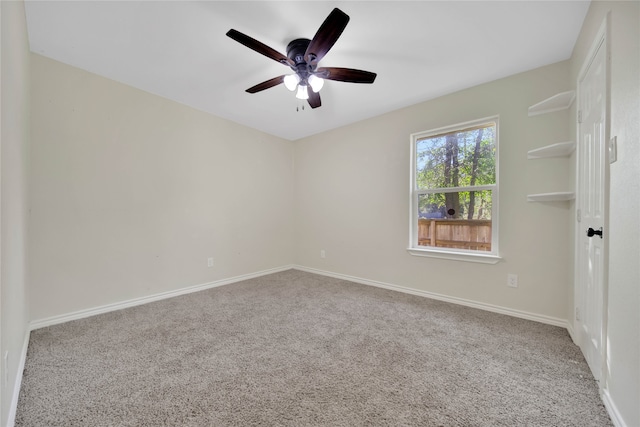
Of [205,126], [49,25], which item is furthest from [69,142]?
[205,126]

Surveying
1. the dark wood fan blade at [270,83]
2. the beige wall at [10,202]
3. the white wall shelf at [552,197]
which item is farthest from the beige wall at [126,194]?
the white wall shelf at [552,197]

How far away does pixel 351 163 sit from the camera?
12.4 feet

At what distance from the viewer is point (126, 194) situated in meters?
2.67

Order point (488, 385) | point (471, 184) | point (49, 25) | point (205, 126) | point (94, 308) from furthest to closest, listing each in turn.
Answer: point (205, 126) → point (471, 184) → point (94, 308) → point (49, 25) → point (488, 385)

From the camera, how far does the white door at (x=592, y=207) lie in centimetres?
145

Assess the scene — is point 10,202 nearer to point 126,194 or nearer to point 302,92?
point 126,194

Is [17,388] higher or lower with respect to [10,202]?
lower

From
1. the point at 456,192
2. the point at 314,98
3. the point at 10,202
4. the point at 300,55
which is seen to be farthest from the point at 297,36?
the point at 456,192

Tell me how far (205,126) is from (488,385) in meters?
3.82

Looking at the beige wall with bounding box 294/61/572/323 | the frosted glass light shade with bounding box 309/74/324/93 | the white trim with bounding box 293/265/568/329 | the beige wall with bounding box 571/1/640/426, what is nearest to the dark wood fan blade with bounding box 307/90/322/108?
the frosted glass light shade with bounding box 309/74/324/93

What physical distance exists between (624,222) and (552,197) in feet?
3.75

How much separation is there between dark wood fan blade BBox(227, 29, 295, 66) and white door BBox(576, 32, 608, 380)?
1.95 metres

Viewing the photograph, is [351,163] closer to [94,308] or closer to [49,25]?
[49,25]

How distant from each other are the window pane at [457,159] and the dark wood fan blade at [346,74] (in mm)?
1449
